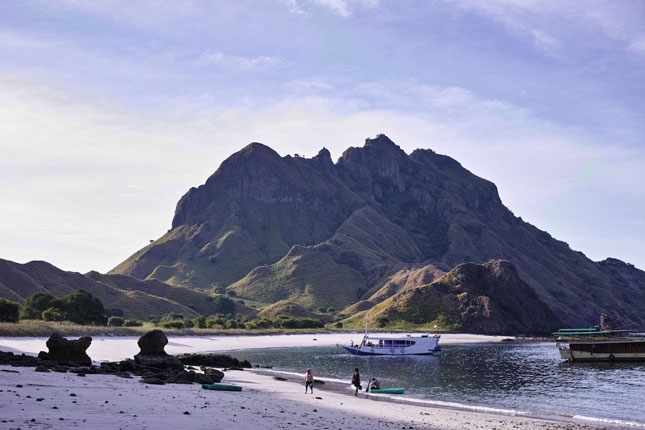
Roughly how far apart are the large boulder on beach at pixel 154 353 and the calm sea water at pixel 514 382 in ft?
68.2

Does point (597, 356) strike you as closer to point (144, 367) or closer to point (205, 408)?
point (144, 367)

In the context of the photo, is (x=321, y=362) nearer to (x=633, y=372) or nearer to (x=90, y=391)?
(x=633, y=372)

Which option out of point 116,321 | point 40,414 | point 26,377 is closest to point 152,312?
point 116,321

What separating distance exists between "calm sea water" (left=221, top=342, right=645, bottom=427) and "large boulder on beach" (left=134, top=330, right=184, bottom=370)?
2079 centimetres

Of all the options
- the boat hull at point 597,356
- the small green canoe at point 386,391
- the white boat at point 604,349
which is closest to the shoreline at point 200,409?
the small green canoe at point 386,391

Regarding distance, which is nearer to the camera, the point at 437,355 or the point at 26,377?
the point at 26,377

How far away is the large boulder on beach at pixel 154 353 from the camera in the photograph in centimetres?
5106

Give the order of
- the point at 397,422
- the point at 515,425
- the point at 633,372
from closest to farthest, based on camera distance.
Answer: the point at 397,422 < the point at 515,425 < the point at 633,372

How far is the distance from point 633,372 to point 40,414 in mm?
82921

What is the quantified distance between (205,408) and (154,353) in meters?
24.5

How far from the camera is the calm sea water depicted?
47578mm

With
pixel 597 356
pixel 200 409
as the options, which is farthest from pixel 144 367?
pixel 597 356

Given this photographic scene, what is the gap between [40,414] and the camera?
21812mm

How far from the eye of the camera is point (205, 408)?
2945cm
